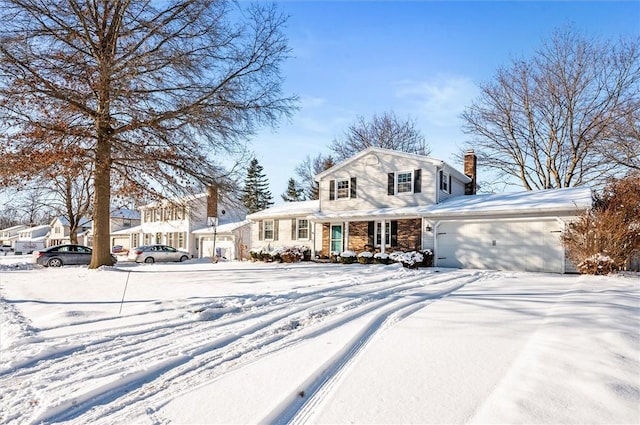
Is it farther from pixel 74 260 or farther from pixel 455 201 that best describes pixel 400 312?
pixel 74 260

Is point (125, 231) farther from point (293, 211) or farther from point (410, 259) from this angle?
point (410, 259)

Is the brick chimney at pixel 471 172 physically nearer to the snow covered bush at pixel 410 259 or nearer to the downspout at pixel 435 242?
the downspout at pixel 435 242

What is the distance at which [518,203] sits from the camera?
15.4m

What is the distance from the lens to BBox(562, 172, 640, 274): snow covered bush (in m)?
11.6

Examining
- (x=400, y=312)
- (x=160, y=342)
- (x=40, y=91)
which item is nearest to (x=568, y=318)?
(x=400, y=312)

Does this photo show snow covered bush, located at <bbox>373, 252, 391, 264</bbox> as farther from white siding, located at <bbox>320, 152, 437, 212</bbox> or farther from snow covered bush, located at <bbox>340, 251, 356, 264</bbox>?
white siding, located at <bbox>320, 152, 437, 212</bbox>

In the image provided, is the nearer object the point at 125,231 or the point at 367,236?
the point at 367,236

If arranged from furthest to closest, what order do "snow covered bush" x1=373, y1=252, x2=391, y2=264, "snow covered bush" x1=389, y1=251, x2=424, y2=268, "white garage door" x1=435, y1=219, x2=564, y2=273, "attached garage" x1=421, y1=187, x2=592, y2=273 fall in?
"snow covered bush" x1=373, y1=252, x2=391, y2=264
"snow covered bush" x1=389, y1=251, x2=424, y2=268
"white garage door" x1=435, y1=219, x2=564, y2=273
"attached garage" x1=421, y1=187, x2=592, y2=273

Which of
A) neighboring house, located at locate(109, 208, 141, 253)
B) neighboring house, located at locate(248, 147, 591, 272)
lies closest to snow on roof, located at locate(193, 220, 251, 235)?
neighboring house, located at locate(248, 147, 591, 272)

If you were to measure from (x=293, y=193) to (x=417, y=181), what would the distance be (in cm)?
3160

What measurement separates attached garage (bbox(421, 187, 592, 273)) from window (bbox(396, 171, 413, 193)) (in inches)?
73.8

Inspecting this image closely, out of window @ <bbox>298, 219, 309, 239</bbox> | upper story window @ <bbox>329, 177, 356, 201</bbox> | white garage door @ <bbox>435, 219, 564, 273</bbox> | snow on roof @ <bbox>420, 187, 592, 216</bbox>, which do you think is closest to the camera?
snow on roof @ <bbox>420, 187, 592, 216</bbox>

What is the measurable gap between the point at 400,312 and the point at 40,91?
13329mm

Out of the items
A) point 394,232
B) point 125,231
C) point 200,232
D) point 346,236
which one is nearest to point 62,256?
point 200,232
